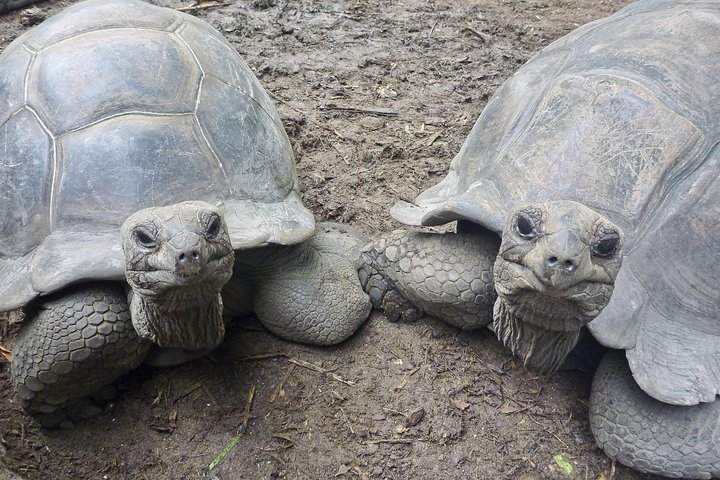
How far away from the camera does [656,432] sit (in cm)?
221

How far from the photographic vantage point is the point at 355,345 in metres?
2.77

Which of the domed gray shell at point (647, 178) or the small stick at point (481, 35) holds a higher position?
the domed gray shell at point (647, 178)

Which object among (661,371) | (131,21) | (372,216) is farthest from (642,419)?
(131,21)

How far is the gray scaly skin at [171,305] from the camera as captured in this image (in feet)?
6.28

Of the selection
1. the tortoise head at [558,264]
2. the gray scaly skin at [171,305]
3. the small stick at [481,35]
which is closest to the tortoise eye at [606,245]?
the tortoise head at [558,264]

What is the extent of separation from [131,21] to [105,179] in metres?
0.81

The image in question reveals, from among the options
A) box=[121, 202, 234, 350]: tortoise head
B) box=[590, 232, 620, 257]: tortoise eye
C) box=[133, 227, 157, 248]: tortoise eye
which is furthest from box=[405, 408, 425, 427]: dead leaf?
box=[133, 227, 157, 248]: tortoise eye

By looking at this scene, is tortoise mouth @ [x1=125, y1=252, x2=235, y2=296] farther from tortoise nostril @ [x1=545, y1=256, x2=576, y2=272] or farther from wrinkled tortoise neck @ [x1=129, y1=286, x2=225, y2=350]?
tortoise nostril @ [x1=545, y1=256, x2=576, y2=272]

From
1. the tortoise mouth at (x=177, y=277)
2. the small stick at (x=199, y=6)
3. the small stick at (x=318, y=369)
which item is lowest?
the small stick at (x=318, y=369)

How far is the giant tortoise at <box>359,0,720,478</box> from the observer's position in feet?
6.50

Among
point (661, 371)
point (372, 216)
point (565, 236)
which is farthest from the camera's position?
point (372, 216)

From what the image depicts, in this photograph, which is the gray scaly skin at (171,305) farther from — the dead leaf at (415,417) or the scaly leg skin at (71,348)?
the dead leaf at (415,417)

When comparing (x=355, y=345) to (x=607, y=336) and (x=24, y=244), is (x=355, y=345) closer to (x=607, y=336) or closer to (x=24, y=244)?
(x=607, y=336)

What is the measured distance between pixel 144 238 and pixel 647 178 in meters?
1.65
